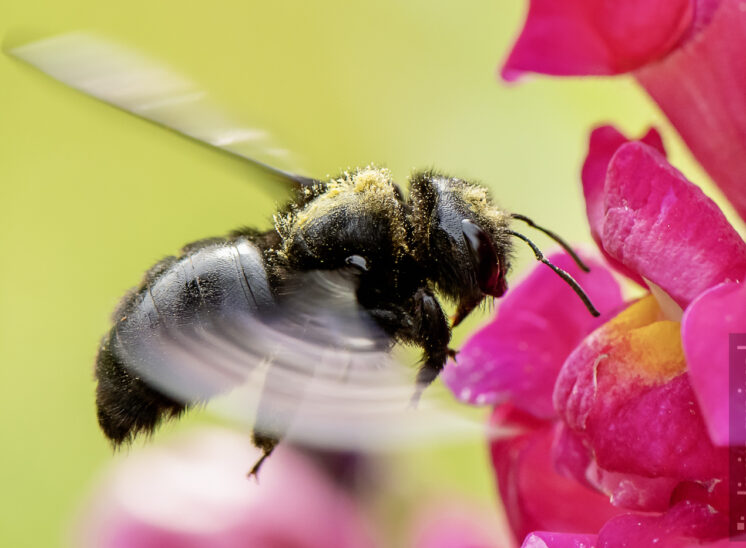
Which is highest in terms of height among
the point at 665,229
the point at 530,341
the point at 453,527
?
the point at 665,229

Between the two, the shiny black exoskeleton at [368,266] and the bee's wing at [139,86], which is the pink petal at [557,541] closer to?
the shiny black exoskeleton at [368,266]

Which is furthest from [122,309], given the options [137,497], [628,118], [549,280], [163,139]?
[628,118]

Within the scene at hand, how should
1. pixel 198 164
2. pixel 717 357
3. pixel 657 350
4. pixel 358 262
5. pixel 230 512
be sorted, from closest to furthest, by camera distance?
1. pixel 717 357
2. pixel 657 350
3. pixel 358 262
4. pixel 230 512
5. pixel 198 164

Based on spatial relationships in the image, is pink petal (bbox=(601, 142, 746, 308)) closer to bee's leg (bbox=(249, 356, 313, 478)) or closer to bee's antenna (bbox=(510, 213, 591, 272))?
bee's antenna (bbox=(510, 213, 591, 272))

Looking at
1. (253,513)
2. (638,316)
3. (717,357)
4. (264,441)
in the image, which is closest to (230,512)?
(253,513)

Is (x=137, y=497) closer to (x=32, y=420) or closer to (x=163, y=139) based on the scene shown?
(x=163, y=139)

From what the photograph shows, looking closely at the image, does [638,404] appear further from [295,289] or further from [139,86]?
[139,86]
